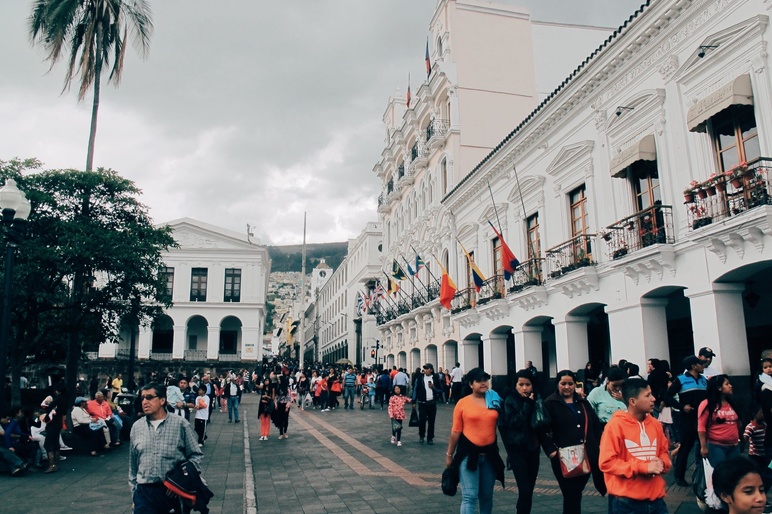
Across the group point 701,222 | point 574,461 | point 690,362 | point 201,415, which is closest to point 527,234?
point 701,222

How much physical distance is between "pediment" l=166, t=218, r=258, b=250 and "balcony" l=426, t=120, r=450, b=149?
91.3 ft

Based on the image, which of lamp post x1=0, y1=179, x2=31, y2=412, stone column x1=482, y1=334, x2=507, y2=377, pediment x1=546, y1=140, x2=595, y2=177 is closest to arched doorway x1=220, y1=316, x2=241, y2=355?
stone column x1=482, y1=334, x2=507, y2=377

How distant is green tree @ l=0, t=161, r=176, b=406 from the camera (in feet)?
46.1

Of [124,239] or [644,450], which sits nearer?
[644,450]

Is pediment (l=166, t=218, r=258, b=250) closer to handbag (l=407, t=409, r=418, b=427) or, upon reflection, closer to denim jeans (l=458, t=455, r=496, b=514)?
handbag (l=407, t=409, r=418, b=427)

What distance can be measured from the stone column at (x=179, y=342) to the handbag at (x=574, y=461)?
5035 centimetres

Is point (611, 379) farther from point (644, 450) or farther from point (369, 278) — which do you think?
point (369, 278)

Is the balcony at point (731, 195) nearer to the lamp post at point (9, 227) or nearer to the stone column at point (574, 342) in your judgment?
the stone column at point (574, 342)

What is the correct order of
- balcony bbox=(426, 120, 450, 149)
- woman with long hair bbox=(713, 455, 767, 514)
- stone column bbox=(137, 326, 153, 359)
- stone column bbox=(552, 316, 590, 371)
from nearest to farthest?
1. woman with long hair bbox=(713, 455, 767, 514)
2. stone column bbox=(552, 316, 590, 371)
3. balcony bbox=(426, 120, 450, 149)
4. stone column bbox=(137, 326, 153, 359)

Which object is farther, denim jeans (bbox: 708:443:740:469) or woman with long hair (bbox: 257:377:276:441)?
woman with long hair (bbox: 257:377:276:441)

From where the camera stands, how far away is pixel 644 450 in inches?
163

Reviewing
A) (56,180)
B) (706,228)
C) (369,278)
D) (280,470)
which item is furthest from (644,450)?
(369,278)

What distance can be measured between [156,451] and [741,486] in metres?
3.97

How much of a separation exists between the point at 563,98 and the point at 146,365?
42725 millimetres
